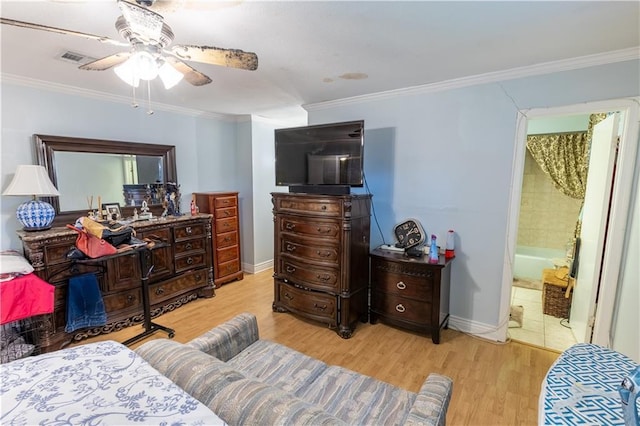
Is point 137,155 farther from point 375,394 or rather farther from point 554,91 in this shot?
point 554,91

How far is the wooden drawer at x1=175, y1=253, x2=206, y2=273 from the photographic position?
335 centimetres

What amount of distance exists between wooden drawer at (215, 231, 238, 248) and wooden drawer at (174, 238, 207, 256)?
1.24 ft

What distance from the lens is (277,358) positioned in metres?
1.72

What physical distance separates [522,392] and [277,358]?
1.75 m

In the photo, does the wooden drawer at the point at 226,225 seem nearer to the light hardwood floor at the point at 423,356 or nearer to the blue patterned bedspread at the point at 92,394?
the light hardwood floor at the point at 423,356

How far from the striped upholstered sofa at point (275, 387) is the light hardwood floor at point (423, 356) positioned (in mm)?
770

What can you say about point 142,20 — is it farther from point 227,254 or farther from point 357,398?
point 227,254

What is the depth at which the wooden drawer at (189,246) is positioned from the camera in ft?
10.9

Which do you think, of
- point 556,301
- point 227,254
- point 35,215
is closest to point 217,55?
point 35,215

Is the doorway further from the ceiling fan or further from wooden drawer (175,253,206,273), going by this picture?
wooden drawer (175,253,206,273)

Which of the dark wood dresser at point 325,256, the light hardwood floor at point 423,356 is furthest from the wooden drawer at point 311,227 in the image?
the light hardwood floor at point 423,356

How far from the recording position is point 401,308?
109 inches

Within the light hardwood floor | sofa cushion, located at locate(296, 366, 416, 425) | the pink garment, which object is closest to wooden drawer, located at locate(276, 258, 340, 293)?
the light hardwood floor

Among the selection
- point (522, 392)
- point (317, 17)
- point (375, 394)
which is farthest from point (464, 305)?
point (317, 17)
